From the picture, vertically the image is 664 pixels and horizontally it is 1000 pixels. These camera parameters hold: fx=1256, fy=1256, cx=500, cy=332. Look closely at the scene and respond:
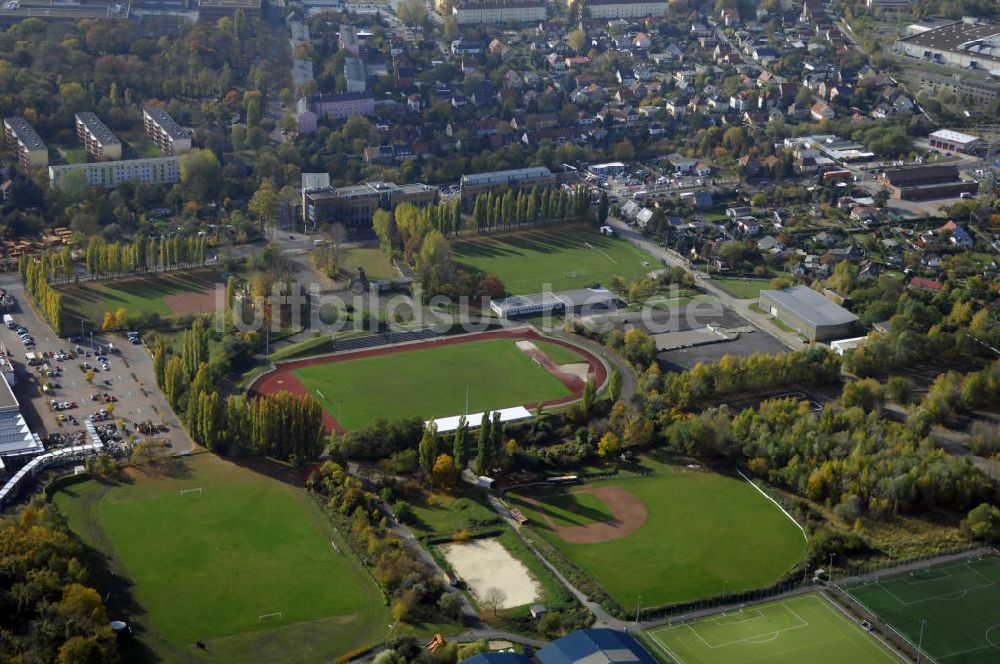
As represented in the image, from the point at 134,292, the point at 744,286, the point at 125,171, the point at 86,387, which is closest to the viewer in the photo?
the point at 86,387

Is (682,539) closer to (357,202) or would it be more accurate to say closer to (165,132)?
(357,202)

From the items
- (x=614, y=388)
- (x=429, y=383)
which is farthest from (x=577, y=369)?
(x=429, y=383)

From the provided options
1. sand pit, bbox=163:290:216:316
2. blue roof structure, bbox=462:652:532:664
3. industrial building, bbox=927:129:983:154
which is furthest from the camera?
industrial building, bbox=927:129:983:154

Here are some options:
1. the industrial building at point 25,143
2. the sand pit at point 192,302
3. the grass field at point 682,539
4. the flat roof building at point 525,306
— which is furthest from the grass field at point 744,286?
the industrial building at point 25,143

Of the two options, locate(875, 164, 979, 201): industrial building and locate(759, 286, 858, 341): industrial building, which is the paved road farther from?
locate(875, 164, 979, 201): industrial building

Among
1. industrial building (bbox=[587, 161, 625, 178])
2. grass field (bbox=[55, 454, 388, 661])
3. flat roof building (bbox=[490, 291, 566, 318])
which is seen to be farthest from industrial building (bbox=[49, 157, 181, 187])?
grass field (bbox=[55, 454, 388, 661])

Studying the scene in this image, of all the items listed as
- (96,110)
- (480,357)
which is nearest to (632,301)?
(480,357)

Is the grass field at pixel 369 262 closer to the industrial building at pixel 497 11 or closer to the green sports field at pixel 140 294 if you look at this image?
the green sports field at pixel 140 294
